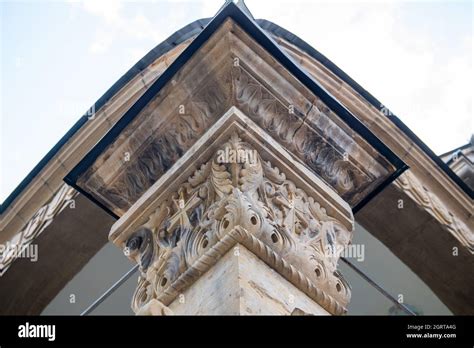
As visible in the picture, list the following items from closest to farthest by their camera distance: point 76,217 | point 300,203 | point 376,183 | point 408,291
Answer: point 300,203 < point 376,183 < point 76,217 < point 408,291

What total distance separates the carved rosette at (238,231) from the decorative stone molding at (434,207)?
9.12 feet

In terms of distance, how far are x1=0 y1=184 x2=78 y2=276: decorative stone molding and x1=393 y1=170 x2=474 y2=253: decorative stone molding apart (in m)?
2.73

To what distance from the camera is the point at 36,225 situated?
26.0 ft

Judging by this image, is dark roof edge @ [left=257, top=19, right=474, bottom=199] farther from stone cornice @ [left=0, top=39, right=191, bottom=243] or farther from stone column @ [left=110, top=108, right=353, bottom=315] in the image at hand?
stone column @ [left=110, top=108, right=353, bottom=315]

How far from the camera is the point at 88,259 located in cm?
835

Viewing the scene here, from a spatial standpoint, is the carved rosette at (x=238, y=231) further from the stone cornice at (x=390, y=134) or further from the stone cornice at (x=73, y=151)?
the stone cornice at (x=390, y=134)

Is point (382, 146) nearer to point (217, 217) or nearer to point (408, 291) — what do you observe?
point (217, 217)

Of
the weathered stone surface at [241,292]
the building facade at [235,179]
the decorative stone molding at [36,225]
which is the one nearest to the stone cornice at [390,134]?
the building facade at [235,179]

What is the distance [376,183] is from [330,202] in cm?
40

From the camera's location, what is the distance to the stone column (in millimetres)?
4418

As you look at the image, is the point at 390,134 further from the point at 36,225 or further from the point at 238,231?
the point at 238,231

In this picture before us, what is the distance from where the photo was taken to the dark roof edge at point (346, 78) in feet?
26.5

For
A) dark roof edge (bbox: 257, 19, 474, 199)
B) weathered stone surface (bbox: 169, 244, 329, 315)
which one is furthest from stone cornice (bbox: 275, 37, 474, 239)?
weathered stone surface (bbox: 169, 244, 329, 315)
